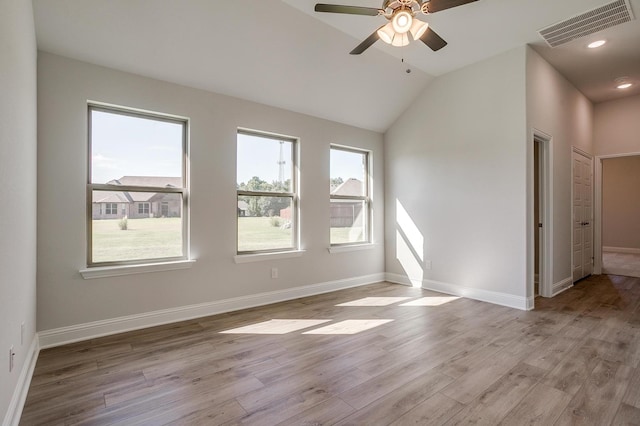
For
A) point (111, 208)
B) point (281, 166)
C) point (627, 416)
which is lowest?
point (627, 416)

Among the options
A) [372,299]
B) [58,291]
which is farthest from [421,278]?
[58,291]

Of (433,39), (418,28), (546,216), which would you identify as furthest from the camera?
(546,216)

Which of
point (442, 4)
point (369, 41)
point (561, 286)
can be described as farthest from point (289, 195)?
point (561, 286)

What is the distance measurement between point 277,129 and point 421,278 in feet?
10.0

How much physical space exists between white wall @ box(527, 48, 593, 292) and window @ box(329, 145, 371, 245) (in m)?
2.33

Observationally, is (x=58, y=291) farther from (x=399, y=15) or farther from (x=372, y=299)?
(x=399, y=15)

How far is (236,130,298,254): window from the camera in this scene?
395cm

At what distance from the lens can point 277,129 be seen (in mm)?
4148

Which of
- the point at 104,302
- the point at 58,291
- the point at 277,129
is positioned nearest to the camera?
the point at 58,291

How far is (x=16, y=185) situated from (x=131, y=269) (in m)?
1.41

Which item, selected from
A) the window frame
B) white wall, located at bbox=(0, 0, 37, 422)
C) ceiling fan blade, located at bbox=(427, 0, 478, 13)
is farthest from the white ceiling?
the window frame

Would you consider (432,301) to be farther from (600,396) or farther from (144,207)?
(144,207)

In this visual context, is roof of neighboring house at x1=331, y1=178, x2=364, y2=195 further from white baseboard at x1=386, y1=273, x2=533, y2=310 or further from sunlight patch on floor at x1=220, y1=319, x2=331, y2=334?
sunlight patch on floor at x1=220, y1=319, x2=331, y2=334

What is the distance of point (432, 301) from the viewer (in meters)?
4.14
